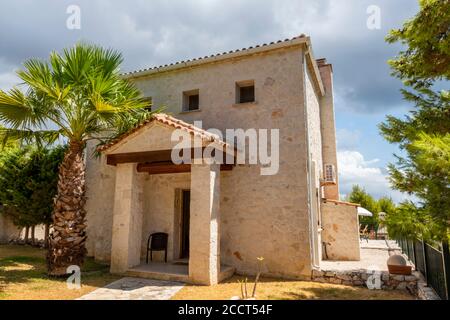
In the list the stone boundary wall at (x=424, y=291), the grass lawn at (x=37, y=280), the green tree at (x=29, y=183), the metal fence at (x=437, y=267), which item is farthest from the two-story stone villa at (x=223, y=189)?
the metal fence at (x=437, y=267)

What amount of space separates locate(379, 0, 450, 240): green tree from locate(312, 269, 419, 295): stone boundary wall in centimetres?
277

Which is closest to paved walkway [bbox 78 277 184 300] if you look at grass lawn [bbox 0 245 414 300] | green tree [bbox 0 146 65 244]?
grass lawn [bbox 0 245 414 300]

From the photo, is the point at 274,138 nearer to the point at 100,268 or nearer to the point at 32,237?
the point at 100,268

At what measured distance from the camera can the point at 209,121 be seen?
425 inches

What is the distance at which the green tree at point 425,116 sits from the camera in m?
5.07

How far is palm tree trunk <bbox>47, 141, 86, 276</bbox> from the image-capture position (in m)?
7.99

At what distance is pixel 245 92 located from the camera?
36.2 ft

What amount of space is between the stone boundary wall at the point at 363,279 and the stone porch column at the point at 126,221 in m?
5.71

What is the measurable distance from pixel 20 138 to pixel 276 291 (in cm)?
866

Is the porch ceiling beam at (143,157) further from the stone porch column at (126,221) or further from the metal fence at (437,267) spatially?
the metal fence at (437,267)

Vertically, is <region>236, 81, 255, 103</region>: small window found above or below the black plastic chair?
above

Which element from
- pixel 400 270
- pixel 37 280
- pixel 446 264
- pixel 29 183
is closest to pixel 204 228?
pixel 37 280

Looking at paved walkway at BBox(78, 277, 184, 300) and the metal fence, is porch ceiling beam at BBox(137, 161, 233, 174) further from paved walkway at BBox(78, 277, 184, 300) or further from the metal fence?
the metal fence
